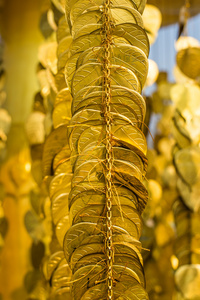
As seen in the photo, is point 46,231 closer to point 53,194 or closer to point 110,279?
point 53,194

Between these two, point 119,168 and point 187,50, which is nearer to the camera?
point 119,168

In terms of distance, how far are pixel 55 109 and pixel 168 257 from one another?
82 cm

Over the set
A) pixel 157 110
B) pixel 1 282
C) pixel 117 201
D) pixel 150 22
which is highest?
pixel 150 22

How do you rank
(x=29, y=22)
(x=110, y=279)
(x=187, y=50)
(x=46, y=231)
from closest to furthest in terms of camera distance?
1. (x=110, y=279)
2. (x=46, y=231)
3. (x=187, y=50)
4. (x=29, y=22)

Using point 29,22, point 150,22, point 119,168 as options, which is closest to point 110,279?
point 119,168

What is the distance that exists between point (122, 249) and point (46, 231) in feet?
1.77

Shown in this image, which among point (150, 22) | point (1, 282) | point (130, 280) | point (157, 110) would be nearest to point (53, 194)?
point (130, 280)

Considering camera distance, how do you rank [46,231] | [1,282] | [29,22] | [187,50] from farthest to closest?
[29,22], [1,282], [187,50], [46,231]

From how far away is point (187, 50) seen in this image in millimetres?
1320

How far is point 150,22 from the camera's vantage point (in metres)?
1.30

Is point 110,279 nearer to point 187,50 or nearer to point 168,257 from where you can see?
point 187,50

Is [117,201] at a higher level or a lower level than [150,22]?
lower

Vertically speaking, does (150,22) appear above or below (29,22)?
below

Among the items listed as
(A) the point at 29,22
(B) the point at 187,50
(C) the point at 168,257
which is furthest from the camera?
(A) the point at 29,22
